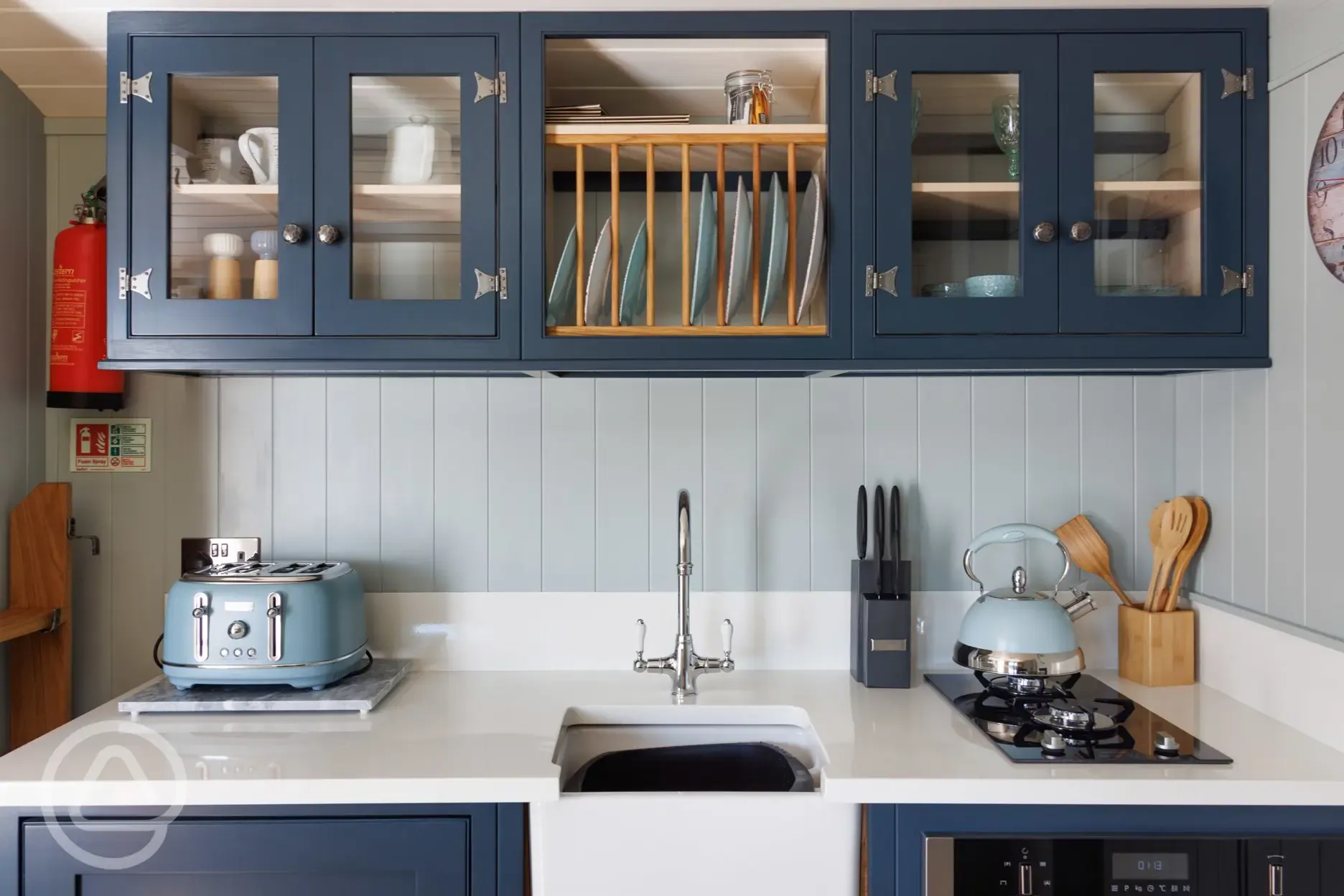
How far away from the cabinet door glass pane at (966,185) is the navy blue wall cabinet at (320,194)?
683 millimetres

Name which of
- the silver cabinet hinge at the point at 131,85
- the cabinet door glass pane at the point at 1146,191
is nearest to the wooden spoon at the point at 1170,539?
the cabinet door glass pane at the point at 1146,191

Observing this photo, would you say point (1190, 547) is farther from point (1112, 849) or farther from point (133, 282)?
point (133, 282)

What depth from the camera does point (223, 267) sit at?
5.08 ft

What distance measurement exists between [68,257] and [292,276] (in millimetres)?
533

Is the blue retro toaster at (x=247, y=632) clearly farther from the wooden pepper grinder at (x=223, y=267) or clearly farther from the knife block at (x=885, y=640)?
the knife block at (x=885, y=640)

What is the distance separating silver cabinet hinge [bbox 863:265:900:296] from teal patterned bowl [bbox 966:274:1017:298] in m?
0.13

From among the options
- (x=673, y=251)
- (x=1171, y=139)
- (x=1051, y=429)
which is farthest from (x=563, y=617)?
(x=1171, y=139)

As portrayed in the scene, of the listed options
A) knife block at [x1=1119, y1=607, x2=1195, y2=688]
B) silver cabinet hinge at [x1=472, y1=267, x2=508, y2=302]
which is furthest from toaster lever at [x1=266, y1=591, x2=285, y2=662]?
knife block at [x1=1119, y1=607, x2=1195, y2=688]

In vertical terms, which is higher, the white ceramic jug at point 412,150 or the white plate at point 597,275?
the white ceramic jug at point 412,150

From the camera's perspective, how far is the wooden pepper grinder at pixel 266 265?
5.06 ft

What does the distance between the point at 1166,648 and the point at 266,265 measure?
5.76ft

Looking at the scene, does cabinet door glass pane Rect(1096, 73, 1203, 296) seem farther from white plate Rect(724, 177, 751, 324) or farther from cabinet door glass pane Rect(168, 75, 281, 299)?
cabinet door glass pane Rect(168, 75, 281, 299)

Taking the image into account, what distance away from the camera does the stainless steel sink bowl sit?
162 cm

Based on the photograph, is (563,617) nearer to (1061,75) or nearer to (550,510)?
(550,510)
